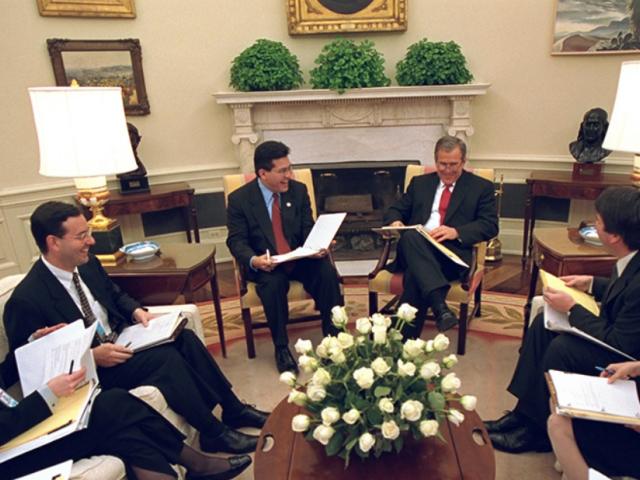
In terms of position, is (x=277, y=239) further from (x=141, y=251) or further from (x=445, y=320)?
(x=445, y=320)

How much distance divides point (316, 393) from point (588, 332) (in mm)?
1040

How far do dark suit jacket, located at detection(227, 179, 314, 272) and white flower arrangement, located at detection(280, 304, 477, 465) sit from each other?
1332 millimetres

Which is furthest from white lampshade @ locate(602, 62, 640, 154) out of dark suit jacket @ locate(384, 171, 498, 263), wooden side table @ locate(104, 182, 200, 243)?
wooden side table @ locate(104, 182, 200, 243)

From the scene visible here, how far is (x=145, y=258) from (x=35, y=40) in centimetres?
233

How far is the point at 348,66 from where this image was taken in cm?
367

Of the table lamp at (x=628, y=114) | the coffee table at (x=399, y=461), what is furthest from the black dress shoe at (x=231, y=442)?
the table lamp at (x=628, y=114)

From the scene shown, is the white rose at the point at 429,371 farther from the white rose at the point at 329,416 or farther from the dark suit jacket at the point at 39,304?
the dark suit jacket at the point at 39,304

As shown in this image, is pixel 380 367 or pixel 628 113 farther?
pixel 628 113

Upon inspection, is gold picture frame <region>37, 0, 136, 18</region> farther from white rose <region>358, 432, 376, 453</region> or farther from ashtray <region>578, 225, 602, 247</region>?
white rose <region>358, 432, 376, 453</region>

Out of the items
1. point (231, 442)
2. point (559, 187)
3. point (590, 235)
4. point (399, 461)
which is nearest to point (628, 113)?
point (590, 235)

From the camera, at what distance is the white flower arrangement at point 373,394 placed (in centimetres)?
127

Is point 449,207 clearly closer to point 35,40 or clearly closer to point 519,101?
point 519,101

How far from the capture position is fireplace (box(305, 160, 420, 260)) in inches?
166

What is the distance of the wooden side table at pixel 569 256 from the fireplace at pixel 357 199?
182cm
